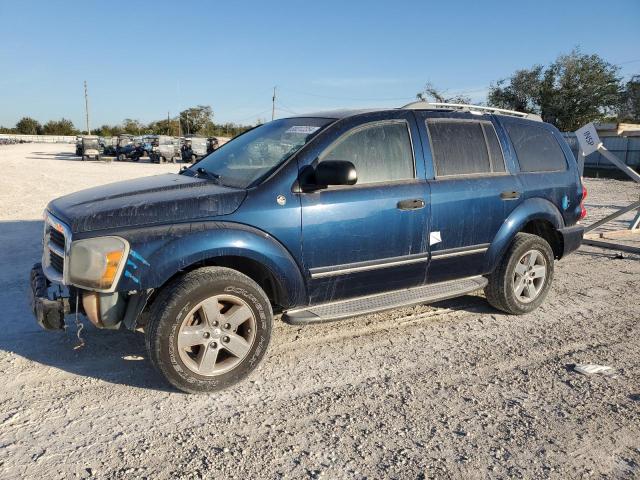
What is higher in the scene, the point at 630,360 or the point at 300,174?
the point at 300,174

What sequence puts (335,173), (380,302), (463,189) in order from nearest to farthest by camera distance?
(335,173) < (380,302) < (463,189)

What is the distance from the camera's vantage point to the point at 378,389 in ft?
11.1

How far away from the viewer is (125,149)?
3825cm

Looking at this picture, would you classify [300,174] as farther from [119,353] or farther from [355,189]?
[119,353]

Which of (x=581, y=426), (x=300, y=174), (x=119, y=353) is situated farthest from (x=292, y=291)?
(x=581, y=426)

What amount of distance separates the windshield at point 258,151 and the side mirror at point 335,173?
0.36 metres

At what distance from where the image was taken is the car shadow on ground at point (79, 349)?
11.5 feet

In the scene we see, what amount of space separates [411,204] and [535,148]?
1896 mm

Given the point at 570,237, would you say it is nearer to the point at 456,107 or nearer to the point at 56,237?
the point at 456,107

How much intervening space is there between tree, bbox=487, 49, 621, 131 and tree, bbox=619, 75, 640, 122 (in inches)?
21.2

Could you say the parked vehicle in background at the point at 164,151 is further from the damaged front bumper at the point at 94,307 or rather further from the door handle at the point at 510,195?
the damaged front bumper at the point at 94,307

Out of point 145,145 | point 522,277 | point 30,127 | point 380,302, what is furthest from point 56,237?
point 30,127

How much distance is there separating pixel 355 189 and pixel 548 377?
1.93 metres

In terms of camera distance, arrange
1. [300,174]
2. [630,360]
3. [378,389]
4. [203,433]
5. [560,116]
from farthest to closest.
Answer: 1. [560,116]
2. [630,360]
3. [300,174]
4. [378,389]
5. [203,433]
